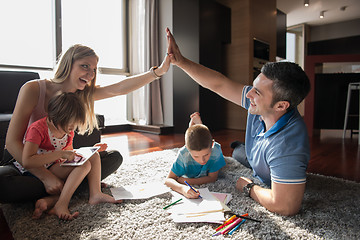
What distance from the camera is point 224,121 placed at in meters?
4.83

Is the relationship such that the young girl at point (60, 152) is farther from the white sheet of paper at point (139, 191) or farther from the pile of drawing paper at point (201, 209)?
the pile of drawing paper at point (201, 209)

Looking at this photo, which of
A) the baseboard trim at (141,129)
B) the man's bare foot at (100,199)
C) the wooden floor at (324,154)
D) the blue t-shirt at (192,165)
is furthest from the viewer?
the baseboard trim at (141,129)

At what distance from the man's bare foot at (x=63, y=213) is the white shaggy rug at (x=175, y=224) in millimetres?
23

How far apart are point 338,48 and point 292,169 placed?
312 inches

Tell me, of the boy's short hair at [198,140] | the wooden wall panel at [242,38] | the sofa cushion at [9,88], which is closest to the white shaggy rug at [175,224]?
the boy's short hair at [198,140]

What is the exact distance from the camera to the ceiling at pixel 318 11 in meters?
5.70

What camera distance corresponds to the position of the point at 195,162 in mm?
1501

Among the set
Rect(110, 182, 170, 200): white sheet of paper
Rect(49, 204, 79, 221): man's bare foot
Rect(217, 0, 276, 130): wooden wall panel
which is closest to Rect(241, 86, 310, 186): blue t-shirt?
Rect(110, 182, 170, 200): white sheet of paper

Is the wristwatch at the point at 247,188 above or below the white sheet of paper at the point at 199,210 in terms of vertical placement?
above

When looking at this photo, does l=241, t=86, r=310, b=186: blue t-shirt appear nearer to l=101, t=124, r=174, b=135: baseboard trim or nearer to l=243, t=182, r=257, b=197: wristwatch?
l=243, t=182, r=257, b=197: wristwatch

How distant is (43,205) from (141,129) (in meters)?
3.23

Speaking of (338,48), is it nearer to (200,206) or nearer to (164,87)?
(164,87)

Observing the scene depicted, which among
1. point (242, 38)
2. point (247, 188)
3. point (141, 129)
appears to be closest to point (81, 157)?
point (247, 188)

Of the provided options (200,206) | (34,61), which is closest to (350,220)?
(200,206)
